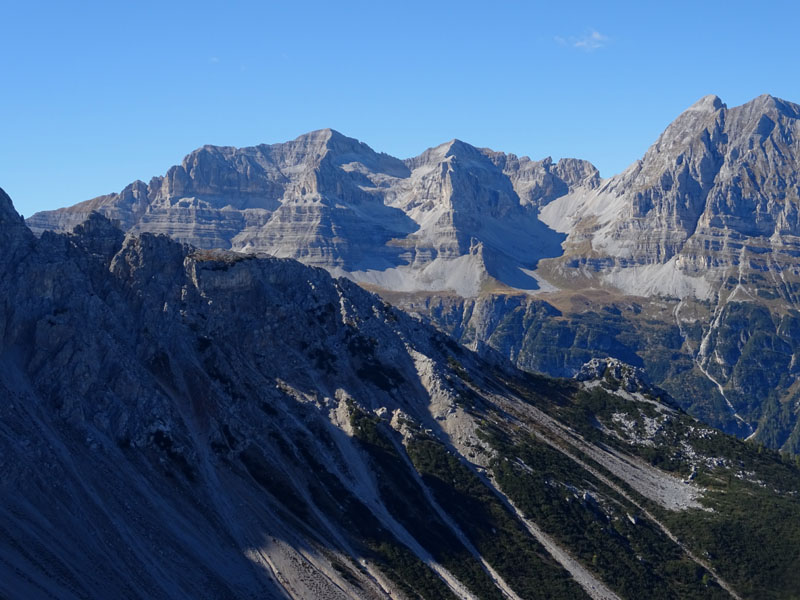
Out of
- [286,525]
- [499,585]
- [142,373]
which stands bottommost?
[499,585]

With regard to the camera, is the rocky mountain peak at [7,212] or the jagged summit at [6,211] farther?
the jagged summit at [6,211]

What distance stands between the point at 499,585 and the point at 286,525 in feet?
140

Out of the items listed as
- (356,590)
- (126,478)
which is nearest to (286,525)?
(356,590)

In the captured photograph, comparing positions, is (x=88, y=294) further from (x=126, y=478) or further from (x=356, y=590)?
(x=356, y=590)

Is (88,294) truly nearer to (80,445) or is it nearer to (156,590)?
(80,445)

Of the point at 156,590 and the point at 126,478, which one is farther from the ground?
the point at 126,478

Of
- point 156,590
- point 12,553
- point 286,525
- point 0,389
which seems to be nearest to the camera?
point 12,553

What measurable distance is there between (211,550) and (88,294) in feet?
191

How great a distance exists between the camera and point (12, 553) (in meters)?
133

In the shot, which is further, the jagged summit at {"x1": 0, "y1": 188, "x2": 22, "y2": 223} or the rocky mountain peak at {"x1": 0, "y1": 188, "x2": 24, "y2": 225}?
the jagged summit at {"x1": 0, "y1": 188, "x2": 22, "y2": 223}

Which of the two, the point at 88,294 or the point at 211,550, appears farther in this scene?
the point at 88,294

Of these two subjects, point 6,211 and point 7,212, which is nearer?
point 7,212

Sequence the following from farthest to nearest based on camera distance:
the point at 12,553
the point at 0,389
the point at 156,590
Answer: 1. the point at 0,389
2. the point at 156,590
3. the point at 12,553

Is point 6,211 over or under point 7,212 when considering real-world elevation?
over
